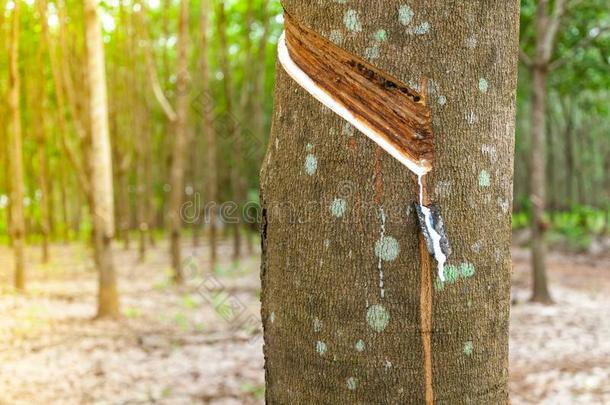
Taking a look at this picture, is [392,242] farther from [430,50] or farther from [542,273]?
[542,273]

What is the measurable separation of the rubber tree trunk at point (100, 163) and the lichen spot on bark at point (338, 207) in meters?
5.90

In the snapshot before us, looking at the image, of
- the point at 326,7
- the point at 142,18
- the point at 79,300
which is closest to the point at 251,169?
the point at 142,18

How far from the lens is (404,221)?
4.34 ft

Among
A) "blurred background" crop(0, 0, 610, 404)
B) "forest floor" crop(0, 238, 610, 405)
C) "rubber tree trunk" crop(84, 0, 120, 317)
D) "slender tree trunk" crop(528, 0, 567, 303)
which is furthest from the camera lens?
"slender tree trunk" crop(528, 0, 567, 303)

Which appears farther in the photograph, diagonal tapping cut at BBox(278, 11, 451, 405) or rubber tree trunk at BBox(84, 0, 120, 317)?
rubber tree trunk at BBox(84, 0, 120, 317)

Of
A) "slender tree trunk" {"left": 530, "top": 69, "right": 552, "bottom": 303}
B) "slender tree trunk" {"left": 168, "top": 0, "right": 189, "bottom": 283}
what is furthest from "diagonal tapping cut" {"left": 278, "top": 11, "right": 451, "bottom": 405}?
"slender tree trunk" {"left": 168, "top": 0, "right": 189, "bottom": 283}

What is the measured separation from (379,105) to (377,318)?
1.47 feet

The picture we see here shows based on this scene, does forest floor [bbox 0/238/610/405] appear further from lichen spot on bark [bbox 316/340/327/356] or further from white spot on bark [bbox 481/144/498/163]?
white spot on bark [bbox 481/144/498/163]

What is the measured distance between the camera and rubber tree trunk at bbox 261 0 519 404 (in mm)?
1326

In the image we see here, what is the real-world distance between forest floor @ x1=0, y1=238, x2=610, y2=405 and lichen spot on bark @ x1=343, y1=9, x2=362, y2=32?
353 centimetres

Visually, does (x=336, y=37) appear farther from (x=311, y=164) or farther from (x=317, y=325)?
(x=317, y=325)

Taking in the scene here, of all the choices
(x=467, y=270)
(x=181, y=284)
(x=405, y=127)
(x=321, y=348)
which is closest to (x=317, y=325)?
(x=321, y=348)

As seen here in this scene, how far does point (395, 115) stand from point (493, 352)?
1.87 feet

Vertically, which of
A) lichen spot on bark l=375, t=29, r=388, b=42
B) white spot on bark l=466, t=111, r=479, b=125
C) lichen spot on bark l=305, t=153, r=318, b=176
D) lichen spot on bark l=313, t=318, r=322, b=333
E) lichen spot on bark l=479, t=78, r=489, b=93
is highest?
lichen spot on bark l=375, t=29, r=388, b=42
